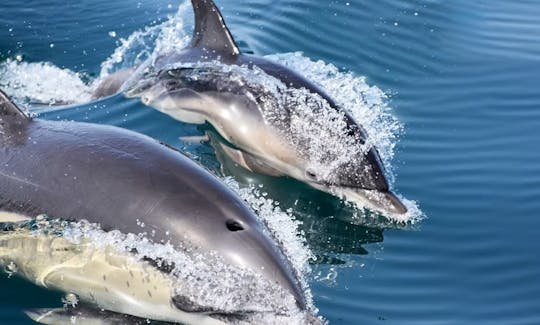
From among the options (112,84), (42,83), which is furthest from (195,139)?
(42,83)

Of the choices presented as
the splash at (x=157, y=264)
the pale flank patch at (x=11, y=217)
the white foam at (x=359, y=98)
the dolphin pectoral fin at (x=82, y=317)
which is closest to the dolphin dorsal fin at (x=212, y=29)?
the white foam at (x=359, y=98)

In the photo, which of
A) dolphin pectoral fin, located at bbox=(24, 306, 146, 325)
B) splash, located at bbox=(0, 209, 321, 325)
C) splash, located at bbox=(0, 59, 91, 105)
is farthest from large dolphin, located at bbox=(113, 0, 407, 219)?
dolphin pectoral fin, located at bbox=(24, 306, 146, 325)

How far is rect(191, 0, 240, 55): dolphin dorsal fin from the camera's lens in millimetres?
10094

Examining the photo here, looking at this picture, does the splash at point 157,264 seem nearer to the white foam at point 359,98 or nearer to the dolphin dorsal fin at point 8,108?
the dolphin dorsal fin at point 8,108

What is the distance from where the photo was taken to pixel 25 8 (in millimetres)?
14047

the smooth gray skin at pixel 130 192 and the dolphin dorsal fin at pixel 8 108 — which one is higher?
the dolphin dorsal fin at pixel 8 108

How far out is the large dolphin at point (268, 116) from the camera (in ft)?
29.5

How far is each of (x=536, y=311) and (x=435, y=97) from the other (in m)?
4.53

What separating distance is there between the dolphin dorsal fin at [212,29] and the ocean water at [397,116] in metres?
0.98

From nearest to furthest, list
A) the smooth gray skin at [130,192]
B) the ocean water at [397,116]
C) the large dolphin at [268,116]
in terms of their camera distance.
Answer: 1. the smooth gray skin at [130,192]
2. the ocean water at [397,116]
3. the large dolphin at [268,116]

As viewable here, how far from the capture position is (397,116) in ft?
36.8

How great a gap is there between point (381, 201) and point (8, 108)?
3.66 meters

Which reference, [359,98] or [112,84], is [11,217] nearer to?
[112,84]

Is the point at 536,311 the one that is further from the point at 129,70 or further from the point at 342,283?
the point at 129,70
